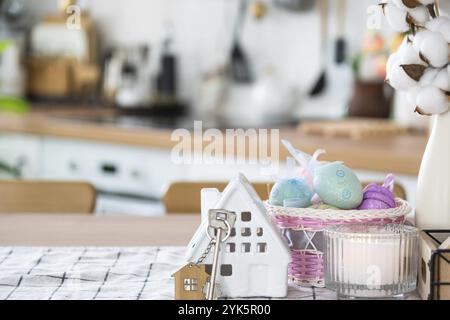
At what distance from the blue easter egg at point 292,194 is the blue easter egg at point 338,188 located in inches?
0.7

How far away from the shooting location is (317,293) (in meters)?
1.11

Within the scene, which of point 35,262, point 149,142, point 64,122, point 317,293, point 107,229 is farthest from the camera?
point 64,122

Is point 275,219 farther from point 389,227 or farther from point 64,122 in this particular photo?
point 64,122

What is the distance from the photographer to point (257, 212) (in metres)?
1.08

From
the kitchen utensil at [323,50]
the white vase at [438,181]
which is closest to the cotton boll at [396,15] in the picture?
the white vase at [438,181]

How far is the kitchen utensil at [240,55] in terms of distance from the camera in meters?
3.40

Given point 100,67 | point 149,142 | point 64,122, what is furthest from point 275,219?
point 100,67

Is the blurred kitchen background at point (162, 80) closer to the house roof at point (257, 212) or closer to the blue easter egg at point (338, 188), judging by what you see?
the blue easter egg at point (338, 188)

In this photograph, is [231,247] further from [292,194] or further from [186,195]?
[186,195]

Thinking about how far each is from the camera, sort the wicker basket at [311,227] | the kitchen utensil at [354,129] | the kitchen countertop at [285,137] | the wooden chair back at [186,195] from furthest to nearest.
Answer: the kitchen utensil at [354,129] < the kitchen countertop at [285,137] < the wooden chair back at [186,195] < the wicker basket at [311,227]

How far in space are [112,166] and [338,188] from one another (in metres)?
1.84

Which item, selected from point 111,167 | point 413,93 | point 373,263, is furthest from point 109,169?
point 373,263

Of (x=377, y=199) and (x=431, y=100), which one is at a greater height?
(x=431, y=100)
